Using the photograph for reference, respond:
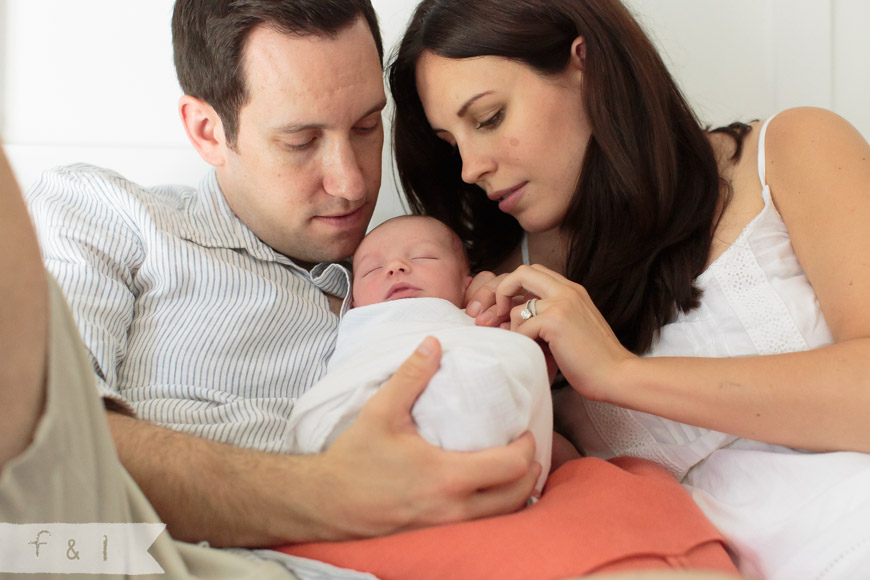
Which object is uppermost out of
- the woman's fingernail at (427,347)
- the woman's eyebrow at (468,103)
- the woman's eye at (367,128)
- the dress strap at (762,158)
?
the woman's eyebrow at (468,103)

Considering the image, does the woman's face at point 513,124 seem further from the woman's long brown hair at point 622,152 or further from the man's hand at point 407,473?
the man's hand at point 407,473

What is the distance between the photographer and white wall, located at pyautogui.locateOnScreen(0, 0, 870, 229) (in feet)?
6.60

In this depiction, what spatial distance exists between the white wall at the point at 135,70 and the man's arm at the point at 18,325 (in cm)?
136

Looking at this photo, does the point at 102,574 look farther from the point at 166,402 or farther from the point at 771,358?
the point at 771,358

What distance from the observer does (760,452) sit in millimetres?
1329

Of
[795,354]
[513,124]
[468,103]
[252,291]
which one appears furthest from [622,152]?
[252,291]

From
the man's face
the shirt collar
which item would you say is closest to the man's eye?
the man's face

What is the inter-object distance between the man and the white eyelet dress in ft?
1.36

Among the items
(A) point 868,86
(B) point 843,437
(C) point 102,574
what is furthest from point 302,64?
(A) point 868,86

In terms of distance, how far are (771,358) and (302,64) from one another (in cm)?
105

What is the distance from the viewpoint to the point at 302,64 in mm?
1535

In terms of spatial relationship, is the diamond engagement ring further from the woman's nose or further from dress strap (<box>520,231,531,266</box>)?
dress strap (<box>520,231,531,266</box>)

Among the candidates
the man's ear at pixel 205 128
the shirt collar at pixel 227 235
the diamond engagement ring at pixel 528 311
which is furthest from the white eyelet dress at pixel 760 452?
the man's ear at pixel 205 128

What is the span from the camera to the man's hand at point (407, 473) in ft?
3.43
